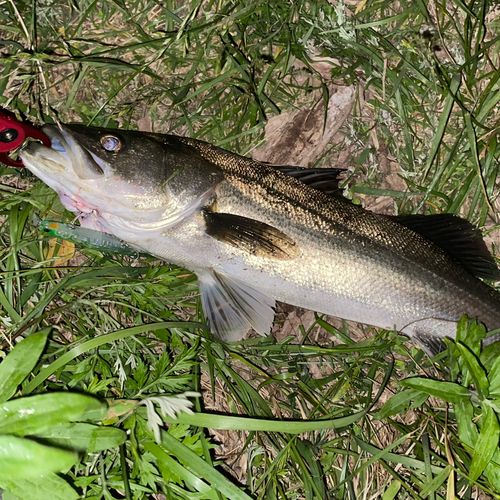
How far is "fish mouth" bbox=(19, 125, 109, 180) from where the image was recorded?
244cm

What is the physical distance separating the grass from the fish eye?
53 centimetres

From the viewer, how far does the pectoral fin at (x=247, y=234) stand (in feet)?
8.79

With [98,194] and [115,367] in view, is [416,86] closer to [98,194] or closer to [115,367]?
[98,194]

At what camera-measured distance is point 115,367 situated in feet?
9.59

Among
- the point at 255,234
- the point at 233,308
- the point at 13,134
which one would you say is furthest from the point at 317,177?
the point at 13,134

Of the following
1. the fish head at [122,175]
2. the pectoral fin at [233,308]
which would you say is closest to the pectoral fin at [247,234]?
the fish head at [122,175]

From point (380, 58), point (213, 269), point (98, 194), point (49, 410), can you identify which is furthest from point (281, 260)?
point (380, 58)

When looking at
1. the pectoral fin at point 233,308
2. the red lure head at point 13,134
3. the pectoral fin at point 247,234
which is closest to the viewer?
the red lure head at point 13,134

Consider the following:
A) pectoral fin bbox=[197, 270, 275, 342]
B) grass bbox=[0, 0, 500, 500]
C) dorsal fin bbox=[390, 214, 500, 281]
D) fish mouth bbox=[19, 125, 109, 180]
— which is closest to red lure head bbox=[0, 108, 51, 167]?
fish mouth bbox=[19, 125, 109, 180]

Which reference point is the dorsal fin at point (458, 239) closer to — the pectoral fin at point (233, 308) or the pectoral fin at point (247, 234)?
the pectoral fin at point (247, 234)

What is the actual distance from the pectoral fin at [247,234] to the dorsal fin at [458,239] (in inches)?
37.9

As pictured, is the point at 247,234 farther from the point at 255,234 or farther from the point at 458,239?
the point at 458,239

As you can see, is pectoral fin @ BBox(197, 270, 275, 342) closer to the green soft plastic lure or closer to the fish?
the fish

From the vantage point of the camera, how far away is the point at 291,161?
11.3ft
